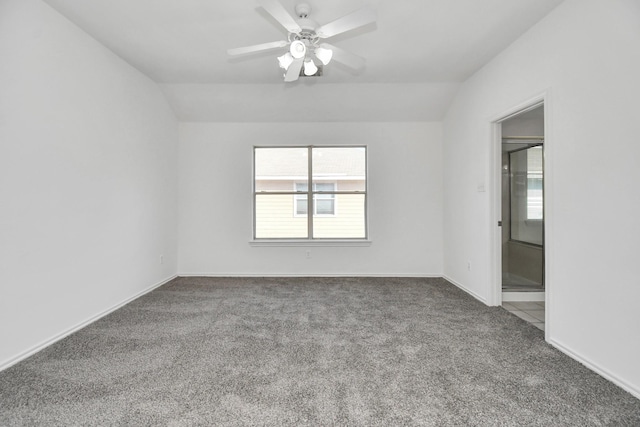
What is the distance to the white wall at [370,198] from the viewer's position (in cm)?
473

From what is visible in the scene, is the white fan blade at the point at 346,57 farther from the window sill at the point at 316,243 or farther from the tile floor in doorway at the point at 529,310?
the tile floor in doorway at the point at 529,310

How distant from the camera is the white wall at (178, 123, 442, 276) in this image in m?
4.73

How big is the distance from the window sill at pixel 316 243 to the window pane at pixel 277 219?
5.9 inches

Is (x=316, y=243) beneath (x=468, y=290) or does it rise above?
above

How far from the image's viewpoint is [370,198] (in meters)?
4.76

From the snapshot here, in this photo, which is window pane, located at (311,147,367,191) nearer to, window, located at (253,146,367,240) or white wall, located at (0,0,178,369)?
window, located at (253,146,367,240)

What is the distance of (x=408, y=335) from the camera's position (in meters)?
2.61

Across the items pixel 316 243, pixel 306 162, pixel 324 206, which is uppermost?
pixel 306 162

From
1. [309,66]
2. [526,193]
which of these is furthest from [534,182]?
[309,66]

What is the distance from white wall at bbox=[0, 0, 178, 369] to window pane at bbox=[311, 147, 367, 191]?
245cm

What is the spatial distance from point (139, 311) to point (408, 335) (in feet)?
9.17

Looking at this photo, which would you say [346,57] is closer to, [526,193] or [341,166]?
[341,166]

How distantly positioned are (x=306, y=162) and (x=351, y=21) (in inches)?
116

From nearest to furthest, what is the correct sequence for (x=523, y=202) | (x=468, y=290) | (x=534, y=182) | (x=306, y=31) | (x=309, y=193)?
(x=306, y=31), (x=468, y=290), (x=534, y=182), (x=523, y=202), (x=309, y=193)
